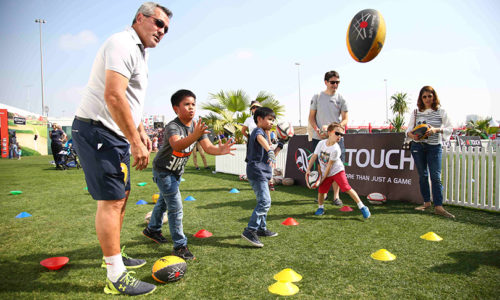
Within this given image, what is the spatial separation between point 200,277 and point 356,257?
5.45ft

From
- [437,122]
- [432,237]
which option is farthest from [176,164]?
[437,122]

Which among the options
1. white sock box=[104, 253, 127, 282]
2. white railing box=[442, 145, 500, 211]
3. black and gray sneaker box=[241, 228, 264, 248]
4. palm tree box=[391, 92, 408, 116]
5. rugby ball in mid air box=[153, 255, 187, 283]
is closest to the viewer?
white sock box=[104, 253, 127, 282]

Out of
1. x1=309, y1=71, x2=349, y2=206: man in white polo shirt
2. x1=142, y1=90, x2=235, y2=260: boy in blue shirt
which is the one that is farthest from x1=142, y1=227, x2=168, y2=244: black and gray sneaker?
x1=309, y1=71, x2=349, y2=206: man in white polo shirt

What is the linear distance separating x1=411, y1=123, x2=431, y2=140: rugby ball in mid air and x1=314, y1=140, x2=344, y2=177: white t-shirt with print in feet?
4.29

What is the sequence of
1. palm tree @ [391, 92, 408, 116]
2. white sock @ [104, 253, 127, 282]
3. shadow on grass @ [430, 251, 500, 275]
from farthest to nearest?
palm tree @ [391, 92, 408, 116]
shadow on grass @ [430, 251, 500, 275]
white sock @ [104, 253, 127, 282]

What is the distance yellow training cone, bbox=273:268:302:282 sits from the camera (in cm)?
269

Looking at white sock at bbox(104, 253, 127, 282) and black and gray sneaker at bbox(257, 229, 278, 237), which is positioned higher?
white sock at bbox(104, 253, 127, 282)

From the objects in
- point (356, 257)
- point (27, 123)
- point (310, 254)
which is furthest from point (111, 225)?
point (27, 123)

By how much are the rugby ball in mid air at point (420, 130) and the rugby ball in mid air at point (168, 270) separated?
4.40 meters

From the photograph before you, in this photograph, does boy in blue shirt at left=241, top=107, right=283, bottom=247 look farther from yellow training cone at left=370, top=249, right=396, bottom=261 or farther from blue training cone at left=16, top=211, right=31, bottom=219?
blue training cone at left=16, top=211, right=31, bottom=219

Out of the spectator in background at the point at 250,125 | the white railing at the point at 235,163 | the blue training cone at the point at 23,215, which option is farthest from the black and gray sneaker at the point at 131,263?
the white railing at the point at 235,163

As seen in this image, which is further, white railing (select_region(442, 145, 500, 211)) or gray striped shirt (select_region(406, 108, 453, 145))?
white railing (select_region(442, 145, 500, 211))

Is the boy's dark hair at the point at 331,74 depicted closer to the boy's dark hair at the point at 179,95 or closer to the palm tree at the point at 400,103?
the boy's dark hair at the point at 179,95

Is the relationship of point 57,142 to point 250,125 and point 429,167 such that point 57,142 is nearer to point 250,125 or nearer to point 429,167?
point 250,125
